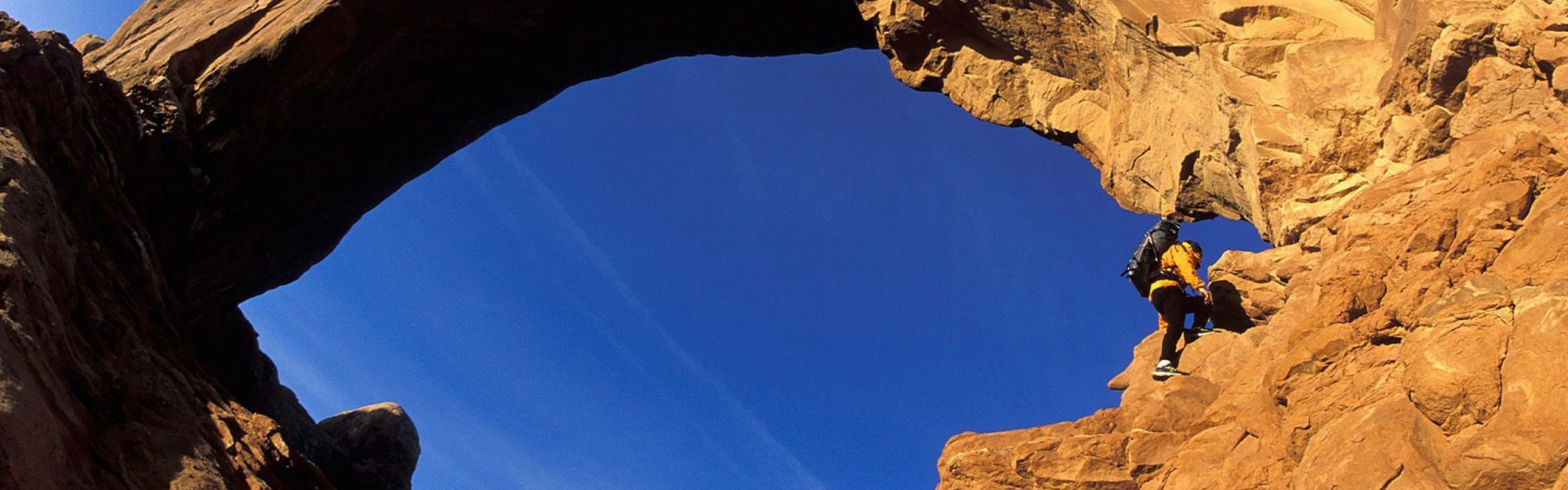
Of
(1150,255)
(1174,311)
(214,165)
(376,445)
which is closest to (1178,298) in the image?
(1174,311)

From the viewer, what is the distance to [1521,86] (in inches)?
409

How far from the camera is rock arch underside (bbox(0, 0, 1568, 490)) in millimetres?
8977

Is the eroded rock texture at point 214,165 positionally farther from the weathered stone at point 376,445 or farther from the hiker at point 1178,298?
the hiker at point 1178,298

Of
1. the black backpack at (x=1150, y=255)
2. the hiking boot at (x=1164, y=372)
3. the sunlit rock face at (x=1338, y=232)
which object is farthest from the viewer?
the black backpack at (x=1150, y=255)

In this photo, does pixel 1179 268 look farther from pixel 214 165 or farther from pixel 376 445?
pixel 376 445

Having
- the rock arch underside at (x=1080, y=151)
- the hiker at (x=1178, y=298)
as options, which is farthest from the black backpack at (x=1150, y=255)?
the rock arch underside at (x=1080, y=151)

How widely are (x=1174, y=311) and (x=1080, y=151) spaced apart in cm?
455

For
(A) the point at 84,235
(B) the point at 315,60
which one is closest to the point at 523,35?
(B) the point at 315,60

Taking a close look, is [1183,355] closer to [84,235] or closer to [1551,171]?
[1551,171]

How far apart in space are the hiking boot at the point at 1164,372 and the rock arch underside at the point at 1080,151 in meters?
0.46

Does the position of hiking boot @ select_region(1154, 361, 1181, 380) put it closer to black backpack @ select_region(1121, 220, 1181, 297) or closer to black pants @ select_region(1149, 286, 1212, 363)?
black pants @ select_region(1149, 286, 1212, 363)

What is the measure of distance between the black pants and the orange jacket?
0.10m

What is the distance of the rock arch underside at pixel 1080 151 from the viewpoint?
8.98m

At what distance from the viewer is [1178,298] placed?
553 inches
